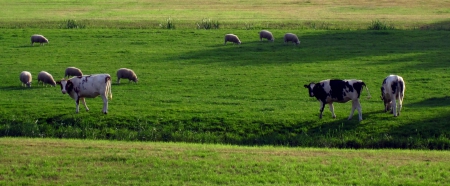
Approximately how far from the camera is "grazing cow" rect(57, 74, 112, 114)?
26609mm

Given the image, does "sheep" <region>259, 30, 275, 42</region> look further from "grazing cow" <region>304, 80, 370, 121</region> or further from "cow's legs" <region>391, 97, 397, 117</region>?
"cow's legs" <region>391, 97, 397, 117</region>

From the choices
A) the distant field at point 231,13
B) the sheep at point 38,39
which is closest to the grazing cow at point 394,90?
the sheep at point 38,39

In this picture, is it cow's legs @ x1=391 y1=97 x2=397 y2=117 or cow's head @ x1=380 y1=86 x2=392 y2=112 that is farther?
cow's head @ x1=380 y1=86 x2=392 y2=112

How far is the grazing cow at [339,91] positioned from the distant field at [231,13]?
→ 36497 mm

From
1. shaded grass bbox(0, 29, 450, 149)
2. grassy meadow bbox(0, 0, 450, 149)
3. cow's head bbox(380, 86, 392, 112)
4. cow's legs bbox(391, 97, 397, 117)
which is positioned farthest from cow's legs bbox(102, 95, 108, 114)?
cow's legs bbox(391, 97, 397, 117)

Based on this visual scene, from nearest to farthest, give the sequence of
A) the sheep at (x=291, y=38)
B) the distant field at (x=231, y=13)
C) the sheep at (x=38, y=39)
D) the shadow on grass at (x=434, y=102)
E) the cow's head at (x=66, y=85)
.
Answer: the cow's head at (x=66, y=85) < the shadow on grass at (x=434, y=102) < the sheep at (x=38, y=39) < the sheep at (x=291, y=38) < the distant field at (x=231, y=13)

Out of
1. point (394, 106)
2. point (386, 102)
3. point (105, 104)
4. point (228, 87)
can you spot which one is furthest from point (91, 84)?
point (394, 106)

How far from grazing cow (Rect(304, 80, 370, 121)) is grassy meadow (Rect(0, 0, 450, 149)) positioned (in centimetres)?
68

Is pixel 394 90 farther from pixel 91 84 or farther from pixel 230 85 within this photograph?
pixel 91 84

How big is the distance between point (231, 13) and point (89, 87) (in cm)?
5710

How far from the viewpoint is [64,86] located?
26984mm

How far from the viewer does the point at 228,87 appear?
3275cm

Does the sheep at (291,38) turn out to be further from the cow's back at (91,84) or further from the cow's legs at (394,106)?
the cow's back at (91,84)

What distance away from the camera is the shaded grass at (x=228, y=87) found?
974 inches
